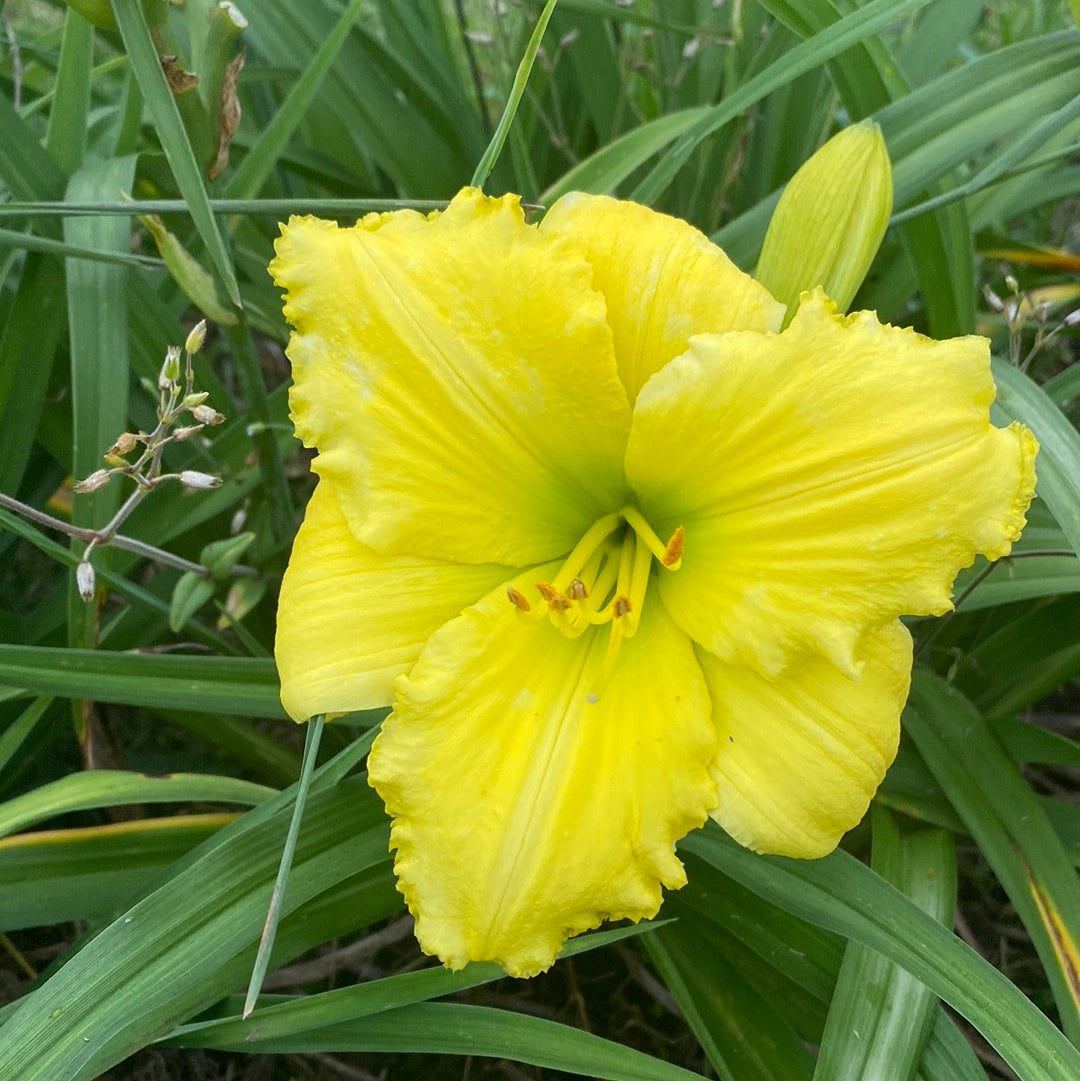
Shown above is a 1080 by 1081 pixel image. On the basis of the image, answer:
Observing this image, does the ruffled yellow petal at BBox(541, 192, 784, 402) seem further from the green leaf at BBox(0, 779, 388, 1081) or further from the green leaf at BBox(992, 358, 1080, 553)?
the green leaf at BBox(0, 779, 388, 1081)

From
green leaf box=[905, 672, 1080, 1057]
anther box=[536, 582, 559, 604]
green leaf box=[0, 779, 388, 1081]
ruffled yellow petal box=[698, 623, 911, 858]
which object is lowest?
green leaf box=[905, 672, 1080, 1057]

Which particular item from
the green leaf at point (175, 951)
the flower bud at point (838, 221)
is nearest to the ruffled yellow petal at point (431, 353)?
the flower bud at point (838, 221)

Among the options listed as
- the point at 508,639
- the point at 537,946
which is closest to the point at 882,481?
the point at 508,639

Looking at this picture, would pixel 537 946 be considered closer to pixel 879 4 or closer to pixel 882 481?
pixel 882 481

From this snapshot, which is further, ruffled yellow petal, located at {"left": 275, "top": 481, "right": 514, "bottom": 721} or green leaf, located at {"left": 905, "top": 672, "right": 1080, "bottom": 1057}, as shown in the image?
green leaf, located at {"left": 905, "top": 672, "right": 1080, "bottom": 1057}

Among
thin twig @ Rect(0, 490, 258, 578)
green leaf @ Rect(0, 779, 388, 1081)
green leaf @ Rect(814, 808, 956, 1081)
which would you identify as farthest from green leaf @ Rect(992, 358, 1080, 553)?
thin twig @ Rect(0, 490, 258, 578)

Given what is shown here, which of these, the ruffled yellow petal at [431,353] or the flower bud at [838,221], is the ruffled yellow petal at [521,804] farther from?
the flower bud at [838,221]

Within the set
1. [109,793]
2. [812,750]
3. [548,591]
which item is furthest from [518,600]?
[109,793]

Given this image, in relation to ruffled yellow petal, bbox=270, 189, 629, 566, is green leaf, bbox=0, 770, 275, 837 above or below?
below
